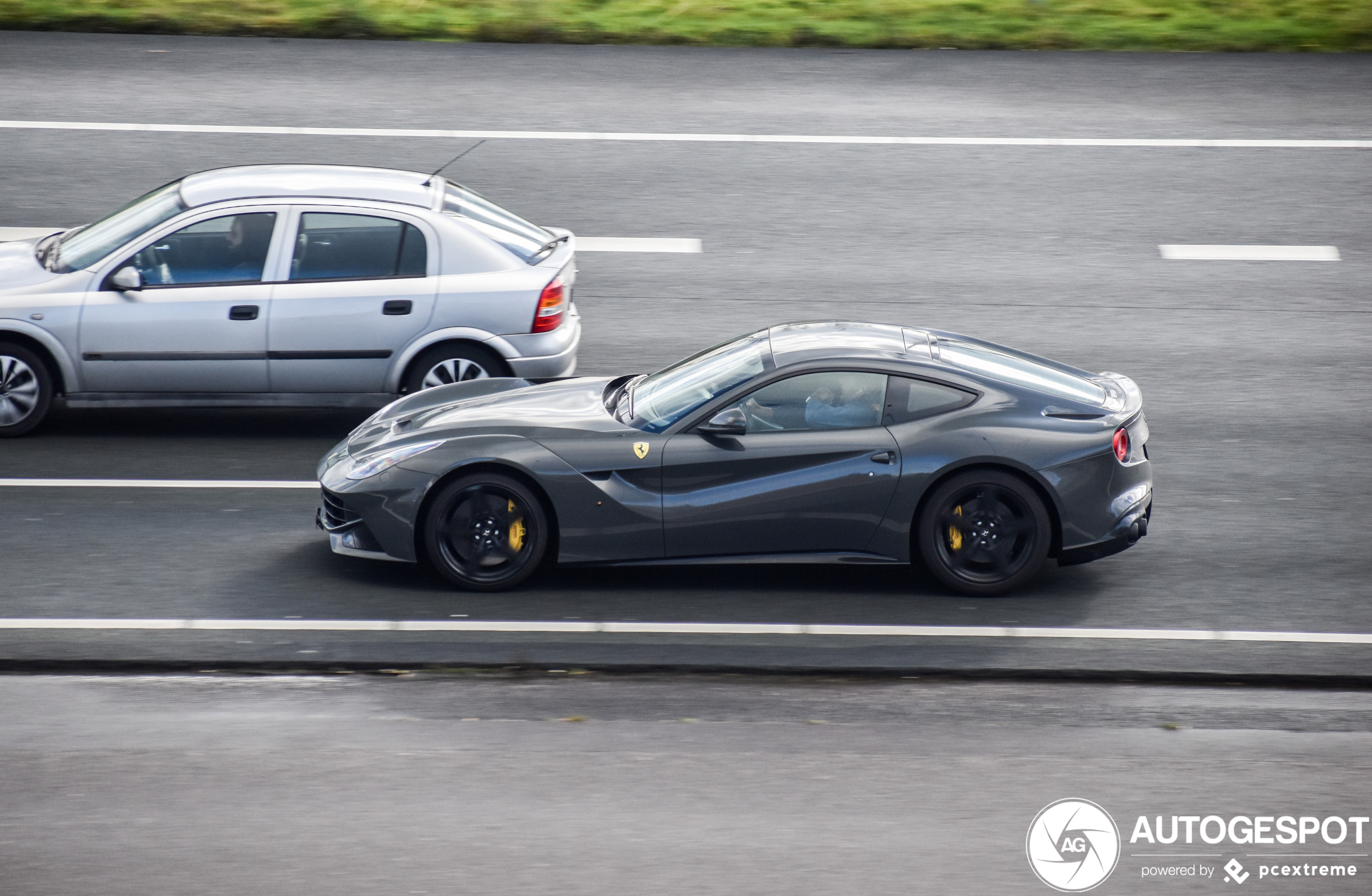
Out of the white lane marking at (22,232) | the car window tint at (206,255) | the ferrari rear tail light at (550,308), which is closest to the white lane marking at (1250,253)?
the ferrari rear tail light at (550,308)

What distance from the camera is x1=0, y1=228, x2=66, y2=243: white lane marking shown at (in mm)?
13648

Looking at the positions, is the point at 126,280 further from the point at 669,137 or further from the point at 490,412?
the point at 669,137

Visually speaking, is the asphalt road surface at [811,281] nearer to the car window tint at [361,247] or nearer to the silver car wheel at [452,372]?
the silver car wheel at [452,372]

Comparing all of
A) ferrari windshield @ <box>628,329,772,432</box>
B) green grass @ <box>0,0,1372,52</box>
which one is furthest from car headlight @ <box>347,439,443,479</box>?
green grass @ <box>0,0,1372,52</box>

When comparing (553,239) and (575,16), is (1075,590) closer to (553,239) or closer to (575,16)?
(553,239)

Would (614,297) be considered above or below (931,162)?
below

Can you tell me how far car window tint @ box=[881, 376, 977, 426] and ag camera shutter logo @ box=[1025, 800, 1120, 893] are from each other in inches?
98.3

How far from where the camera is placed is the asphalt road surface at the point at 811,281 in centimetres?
816

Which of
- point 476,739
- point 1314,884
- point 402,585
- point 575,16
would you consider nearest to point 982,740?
point 1314,884

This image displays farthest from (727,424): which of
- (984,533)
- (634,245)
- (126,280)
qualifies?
(634,245)

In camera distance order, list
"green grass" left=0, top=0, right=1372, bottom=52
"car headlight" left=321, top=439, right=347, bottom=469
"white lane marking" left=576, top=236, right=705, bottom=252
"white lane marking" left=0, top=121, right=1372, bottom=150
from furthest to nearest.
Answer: "green grass" left=0, top=0, right=1372, bottom=52
"white lane marking" left=0, top=121, right=1372, bottom=150
"white lane marking" left=576, top=236, right=705, bottom=252
"car headlight" left=321, top=439, right=347, bottom=469

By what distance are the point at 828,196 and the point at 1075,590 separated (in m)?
7.39

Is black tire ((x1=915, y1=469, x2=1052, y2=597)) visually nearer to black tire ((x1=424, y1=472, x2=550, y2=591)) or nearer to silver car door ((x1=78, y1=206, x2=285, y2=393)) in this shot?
black tire ((x1=424, y1=472, x2=550, y2=591))

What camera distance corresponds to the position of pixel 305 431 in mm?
10992
